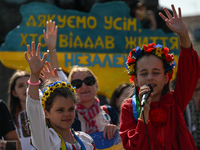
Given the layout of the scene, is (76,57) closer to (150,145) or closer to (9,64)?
(9,64)

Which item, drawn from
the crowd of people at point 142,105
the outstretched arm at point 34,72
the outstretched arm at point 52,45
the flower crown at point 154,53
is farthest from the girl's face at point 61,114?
the outstretched arm at point 52,45

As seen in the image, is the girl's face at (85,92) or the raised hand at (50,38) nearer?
the girl's face at (85,92)

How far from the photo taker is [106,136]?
10.4 ft

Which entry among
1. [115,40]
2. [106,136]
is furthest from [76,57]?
[106,136]

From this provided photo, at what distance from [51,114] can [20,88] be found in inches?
68.9

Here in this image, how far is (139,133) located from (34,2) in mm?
3730

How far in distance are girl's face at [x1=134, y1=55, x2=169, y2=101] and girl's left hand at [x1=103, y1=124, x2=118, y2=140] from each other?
27.7 inches

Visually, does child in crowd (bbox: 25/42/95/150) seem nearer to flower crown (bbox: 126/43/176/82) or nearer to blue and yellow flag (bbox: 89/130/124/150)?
blue and yellow flag (bbox: 89/130/124/150)

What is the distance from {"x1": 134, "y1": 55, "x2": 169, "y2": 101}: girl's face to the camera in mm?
2515

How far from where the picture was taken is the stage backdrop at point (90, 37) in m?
5.24

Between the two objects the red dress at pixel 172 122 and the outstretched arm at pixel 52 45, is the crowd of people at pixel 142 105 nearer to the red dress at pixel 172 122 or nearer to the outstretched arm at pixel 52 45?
the red dress at pixel 172 122

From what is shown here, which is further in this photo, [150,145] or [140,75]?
[140,75]

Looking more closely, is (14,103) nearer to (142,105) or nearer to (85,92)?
(85,92)

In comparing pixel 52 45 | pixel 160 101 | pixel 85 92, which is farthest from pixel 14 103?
pixel 160 101
